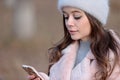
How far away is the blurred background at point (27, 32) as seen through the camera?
10.0 metres

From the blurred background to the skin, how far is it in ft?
17.4

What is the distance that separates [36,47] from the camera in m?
11.1

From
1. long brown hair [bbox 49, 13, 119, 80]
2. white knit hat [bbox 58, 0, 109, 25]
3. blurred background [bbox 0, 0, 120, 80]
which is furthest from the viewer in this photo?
blurred background [bbox 0, 0, 120, 80]

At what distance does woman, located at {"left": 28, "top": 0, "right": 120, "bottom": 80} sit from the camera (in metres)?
3.97

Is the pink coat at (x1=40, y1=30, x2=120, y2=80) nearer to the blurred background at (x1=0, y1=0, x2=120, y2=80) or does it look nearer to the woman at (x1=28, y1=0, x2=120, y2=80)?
the woman at (x1=28, y1=0, x2=120, y2=80)

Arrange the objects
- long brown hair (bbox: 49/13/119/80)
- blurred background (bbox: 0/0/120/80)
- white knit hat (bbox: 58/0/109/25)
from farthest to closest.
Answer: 1. blurred background (bbox: 0/0/120/80)
2. white knit hat (bbox: 58/0/109/25)
3. long brown hair (bbox: 49/13/119/80)

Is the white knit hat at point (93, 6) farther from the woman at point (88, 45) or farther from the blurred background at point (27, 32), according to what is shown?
the blurred background at point (27, 32)

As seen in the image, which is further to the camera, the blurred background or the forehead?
the blurred background

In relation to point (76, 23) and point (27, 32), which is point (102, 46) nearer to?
point (76, 23)

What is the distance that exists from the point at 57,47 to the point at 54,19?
28.3ft

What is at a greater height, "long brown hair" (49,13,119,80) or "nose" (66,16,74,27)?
"nose" (66,16,74,27)

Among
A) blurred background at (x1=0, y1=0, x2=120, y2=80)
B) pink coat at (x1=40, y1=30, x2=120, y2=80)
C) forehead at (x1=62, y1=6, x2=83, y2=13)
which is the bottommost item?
blurred background at (x1=0, y1=0, x2=120, y2=80)

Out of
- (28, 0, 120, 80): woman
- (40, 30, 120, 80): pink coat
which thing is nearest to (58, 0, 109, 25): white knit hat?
(28, 0, 120, 80): woman

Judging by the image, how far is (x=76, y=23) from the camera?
4.00 metres
